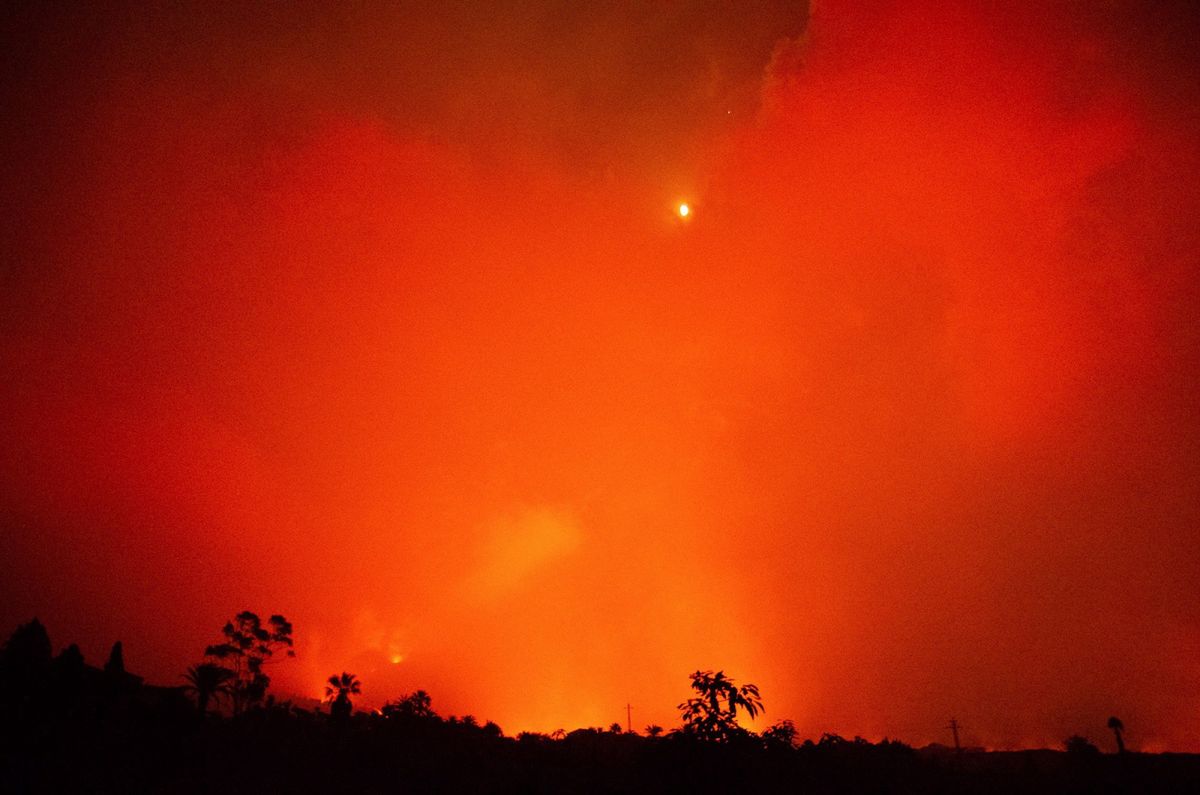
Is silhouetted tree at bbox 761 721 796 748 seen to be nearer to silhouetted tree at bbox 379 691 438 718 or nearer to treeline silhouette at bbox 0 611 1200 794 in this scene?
treeline silhouette at bbox 0 611 1200 794

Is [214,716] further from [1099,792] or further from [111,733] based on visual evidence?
[1099,792]

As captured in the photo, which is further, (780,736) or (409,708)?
(409,708)

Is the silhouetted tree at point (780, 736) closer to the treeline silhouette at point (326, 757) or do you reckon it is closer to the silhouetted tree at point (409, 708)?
the treeline silhouette at point (326, 757)

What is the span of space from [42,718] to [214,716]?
13.1 m

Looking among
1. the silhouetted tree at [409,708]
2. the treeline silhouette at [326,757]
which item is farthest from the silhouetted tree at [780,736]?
the silhouetted tree at [409,708]

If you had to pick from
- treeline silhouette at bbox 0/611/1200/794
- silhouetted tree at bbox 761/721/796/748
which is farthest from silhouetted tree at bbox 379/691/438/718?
silhouetted tree at bbox 761/721/796/748

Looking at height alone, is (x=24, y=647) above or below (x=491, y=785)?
above

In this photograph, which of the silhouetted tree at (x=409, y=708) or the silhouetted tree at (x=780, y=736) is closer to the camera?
the silhouetted tree at (x=780, y=736)

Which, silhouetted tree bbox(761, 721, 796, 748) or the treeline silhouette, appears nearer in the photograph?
silhouetted tree bbox(761, 721, 796, 748)

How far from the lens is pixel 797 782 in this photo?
80.7ft

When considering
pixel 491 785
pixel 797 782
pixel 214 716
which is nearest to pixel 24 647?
pixel 214 716

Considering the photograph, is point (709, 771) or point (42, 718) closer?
point (709, 771)

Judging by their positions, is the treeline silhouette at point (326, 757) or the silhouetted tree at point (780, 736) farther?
the treeline silhouette at point (326, 757)

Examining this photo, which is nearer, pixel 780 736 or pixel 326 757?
pixel 780 736
